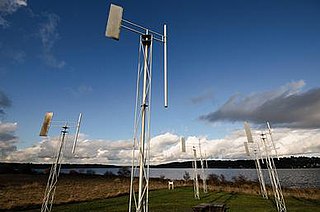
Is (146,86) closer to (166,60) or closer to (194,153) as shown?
(166,60)

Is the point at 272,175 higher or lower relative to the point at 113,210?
higher

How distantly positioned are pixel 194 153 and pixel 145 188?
17226 millimetres

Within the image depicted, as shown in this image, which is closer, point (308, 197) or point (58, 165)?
point (58, 165)

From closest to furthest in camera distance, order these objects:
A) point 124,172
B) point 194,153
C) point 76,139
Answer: point 76,139
point 194,153
point 124,172

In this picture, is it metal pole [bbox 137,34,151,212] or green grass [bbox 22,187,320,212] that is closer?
metal pole [bbox 137,34,151,212]

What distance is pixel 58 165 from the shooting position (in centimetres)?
1125

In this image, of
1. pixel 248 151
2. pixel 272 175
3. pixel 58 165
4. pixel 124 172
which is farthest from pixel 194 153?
pixel 124 172

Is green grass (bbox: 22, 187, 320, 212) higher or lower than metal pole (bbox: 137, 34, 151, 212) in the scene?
lower

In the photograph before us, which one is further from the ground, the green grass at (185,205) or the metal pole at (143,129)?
the metal pole at (143,129)

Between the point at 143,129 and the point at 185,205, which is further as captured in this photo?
the point at 185,205

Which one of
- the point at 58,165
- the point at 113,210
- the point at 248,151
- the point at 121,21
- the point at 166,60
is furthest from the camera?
the point at 248,151

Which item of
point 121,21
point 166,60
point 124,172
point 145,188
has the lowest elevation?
point 145,188

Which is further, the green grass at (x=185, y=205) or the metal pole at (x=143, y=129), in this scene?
the green grass at (x=185, y=205)

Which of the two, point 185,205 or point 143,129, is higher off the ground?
point 143,129
